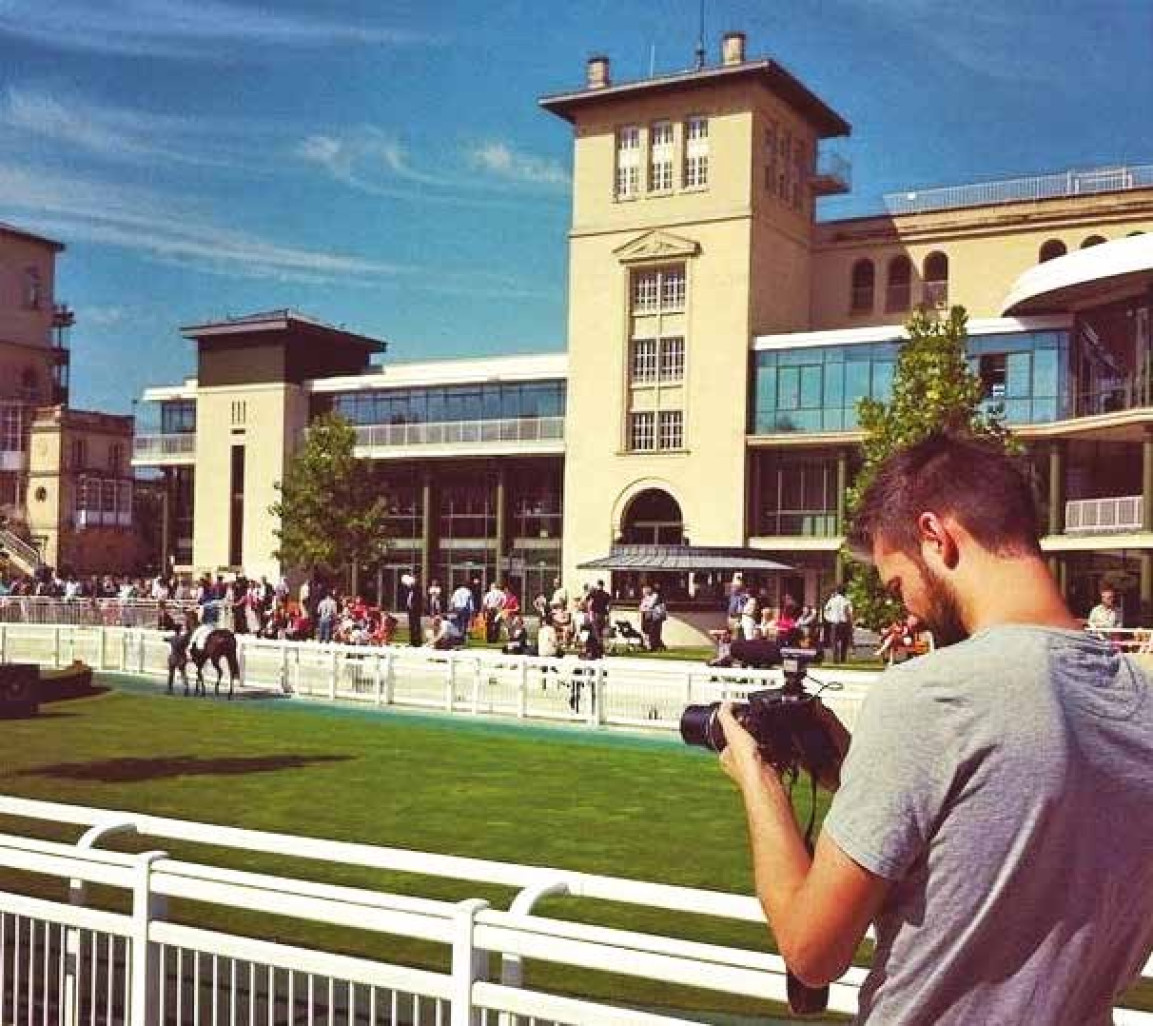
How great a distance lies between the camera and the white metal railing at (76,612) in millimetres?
35625

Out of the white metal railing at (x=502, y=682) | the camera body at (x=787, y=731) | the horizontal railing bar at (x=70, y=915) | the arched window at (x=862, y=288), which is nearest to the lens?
the camera body at (x=787, y=731)

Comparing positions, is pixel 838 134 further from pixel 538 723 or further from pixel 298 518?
pixel 538 723

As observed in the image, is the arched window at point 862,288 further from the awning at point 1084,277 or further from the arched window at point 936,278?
the awning at point 1084,277

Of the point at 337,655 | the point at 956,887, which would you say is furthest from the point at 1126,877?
the point at 337,655

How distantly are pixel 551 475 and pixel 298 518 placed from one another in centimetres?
1089

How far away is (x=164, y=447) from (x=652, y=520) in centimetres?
2859

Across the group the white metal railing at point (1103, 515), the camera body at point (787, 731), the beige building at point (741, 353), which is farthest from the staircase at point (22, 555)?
the camera body at point (787, 731)

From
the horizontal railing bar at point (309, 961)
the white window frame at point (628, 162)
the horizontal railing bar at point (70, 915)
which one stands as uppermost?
the white window frame at point (628, 162)

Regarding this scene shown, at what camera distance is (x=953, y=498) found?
6.97 ft

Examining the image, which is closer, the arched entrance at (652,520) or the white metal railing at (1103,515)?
the white metal railing at (1103,515)

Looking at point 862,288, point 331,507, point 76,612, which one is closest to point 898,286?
point 862,288

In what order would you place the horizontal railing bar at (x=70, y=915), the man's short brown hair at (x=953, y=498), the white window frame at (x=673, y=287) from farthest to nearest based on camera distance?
the white window frame at (x=673, y=287) → the horizontal railing bar at (x=70, y=915) → the man's short brown hair at (x=953, y=498)

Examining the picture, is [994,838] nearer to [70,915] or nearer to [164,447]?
[70,915]

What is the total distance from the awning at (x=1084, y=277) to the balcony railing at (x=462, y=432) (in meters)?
19.1
